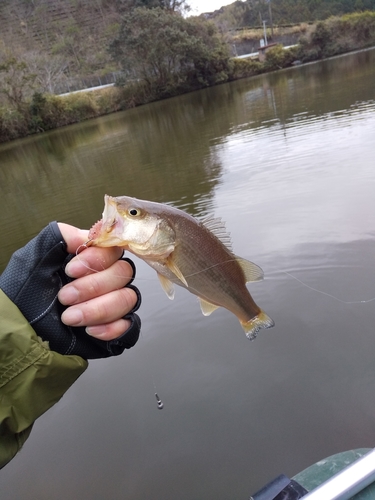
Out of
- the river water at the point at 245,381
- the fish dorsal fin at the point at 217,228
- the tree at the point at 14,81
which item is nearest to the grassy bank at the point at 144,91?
the tree at the point at 14,81

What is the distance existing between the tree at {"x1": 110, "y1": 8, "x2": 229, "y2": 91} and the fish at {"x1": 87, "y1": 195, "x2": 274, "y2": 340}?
157 feet

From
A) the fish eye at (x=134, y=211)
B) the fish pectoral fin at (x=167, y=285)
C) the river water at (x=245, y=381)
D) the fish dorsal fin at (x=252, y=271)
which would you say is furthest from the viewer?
the river water at (x=245, y=381)

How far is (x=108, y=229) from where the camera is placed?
173cm

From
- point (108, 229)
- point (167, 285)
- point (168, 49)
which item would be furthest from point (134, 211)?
point (168, 49)

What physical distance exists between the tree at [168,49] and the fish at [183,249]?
47.9 metres

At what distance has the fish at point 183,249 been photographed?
5.83 feet

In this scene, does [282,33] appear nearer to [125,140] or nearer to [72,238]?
[125,140]

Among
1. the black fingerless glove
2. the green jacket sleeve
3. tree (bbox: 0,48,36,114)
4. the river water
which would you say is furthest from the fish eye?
tree (bbox: 0,48,36,114)

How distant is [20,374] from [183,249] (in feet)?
3.21

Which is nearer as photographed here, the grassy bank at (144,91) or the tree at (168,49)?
the grassy bank at (144,91)

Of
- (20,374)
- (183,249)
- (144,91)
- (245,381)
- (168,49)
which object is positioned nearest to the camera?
(20,374)

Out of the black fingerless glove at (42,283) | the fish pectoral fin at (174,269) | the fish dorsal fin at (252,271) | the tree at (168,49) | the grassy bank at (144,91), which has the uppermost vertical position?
the tree at (168,49)

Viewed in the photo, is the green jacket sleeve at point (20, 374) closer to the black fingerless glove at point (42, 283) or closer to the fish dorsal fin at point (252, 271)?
the black fingerless glove at point (42, 283)

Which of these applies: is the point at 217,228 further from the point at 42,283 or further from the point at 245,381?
the point at 245,381
